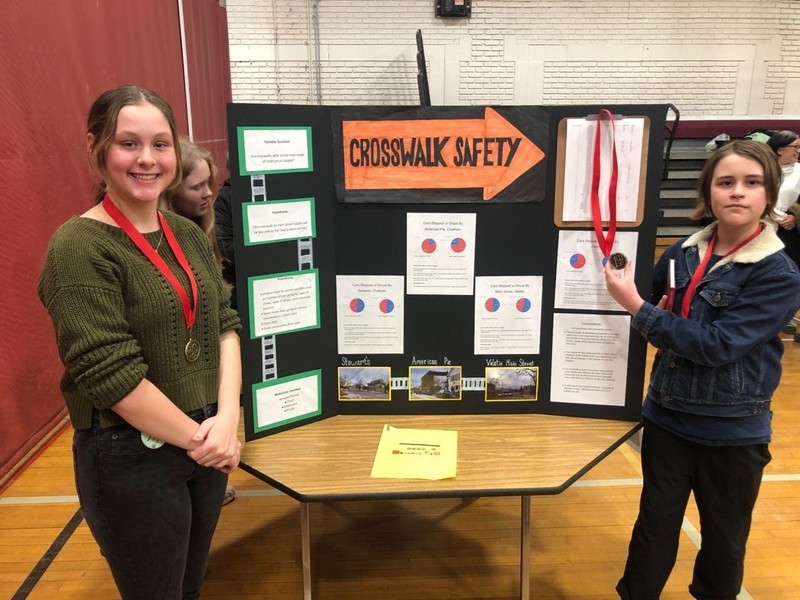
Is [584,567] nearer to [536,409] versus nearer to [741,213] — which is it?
[536,409]

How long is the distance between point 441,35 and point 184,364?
8.02m

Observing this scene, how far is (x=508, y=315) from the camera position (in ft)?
5.46

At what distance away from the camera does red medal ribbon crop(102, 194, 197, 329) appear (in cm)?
117

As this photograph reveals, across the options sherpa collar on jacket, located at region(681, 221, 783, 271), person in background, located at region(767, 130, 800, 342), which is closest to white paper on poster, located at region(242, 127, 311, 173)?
sherpa collar on jacket, located at region(681, 221, 783, 271)

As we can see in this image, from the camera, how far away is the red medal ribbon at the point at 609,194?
4.99 feet

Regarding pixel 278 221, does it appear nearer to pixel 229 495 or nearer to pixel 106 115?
pixel 106 115

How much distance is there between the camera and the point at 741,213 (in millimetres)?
1436

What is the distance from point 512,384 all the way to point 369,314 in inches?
18.5

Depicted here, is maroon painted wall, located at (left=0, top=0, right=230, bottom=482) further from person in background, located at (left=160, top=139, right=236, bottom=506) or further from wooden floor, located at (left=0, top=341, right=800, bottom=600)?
person in background, located at (left=160, top=139, right=236, bottom=506)

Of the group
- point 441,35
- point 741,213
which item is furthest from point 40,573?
point 441,35

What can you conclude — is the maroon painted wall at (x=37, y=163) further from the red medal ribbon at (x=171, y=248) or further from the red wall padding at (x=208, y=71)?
the red wall padding at (x=208, y=71)

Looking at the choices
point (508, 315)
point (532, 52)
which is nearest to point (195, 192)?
point (508, 315)

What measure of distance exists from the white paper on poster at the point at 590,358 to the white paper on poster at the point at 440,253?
0.97 ft

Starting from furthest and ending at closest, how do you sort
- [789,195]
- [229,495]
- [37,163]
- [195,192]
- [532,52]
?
[532,52] < [789,195] < [37,163] < [229,495] < [195,192]
